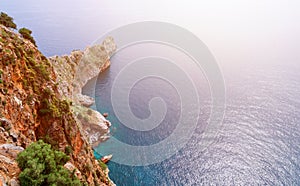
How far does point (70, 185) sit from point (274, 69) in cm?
9682

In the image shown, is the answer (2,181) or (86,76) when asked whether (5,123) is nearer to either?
(2,181)

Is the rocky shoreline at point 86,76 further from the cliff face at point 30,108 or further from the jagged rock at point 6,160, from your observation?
the jagged rock at point 6,160

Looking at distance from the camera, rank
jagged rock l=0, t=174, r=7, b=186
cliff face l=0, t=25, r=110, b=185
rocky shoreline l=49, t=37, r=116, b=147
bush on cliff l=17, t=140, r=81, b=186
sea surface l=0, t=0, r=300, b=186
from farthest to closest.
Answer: rocky shoreline l=49, t=37, r=116, b=147, sea surface l=0, t=0, r=300, b=186, cliff face l=0, t=25, r=110, b=185, bush on cliff l=17, t=140, r=81, b=186, jagged rock l=0, t=174, r=7, b=186

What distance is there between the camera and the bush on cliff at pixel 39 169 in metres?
14.2

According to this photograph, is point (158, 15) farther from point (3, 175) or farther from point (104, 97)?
point (3, 175)

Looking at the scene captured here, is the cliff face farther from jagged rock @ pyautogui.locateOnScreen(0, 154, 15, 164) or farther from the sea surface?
the sea surface

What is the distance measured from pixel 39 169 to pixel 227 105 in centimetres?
6267

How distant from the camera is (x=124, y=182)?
4547cm

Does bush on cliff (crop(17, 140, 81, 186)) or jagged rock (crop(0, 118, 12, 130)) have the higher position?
jagged rock (crop(0, 118, 12, 130))

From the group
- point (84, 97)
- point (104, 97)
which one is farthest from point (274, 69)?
point (84, 97)

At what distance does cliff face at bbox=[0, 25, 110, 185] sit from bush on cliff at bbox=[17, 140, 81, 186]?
113 centimetres

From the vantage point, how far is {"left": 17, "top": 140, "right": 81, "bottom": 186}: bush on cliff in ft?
46.5

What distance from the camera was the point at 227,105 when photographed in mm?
69438

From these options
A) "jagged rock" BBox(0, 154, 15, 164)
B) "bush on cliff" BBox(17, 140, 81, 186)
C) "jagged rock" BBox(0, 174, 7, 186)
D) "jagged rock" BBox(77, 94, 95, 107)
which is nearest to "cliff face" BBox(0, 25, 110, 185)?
"jagged rock" BBox(0, 154, 15, 164)
